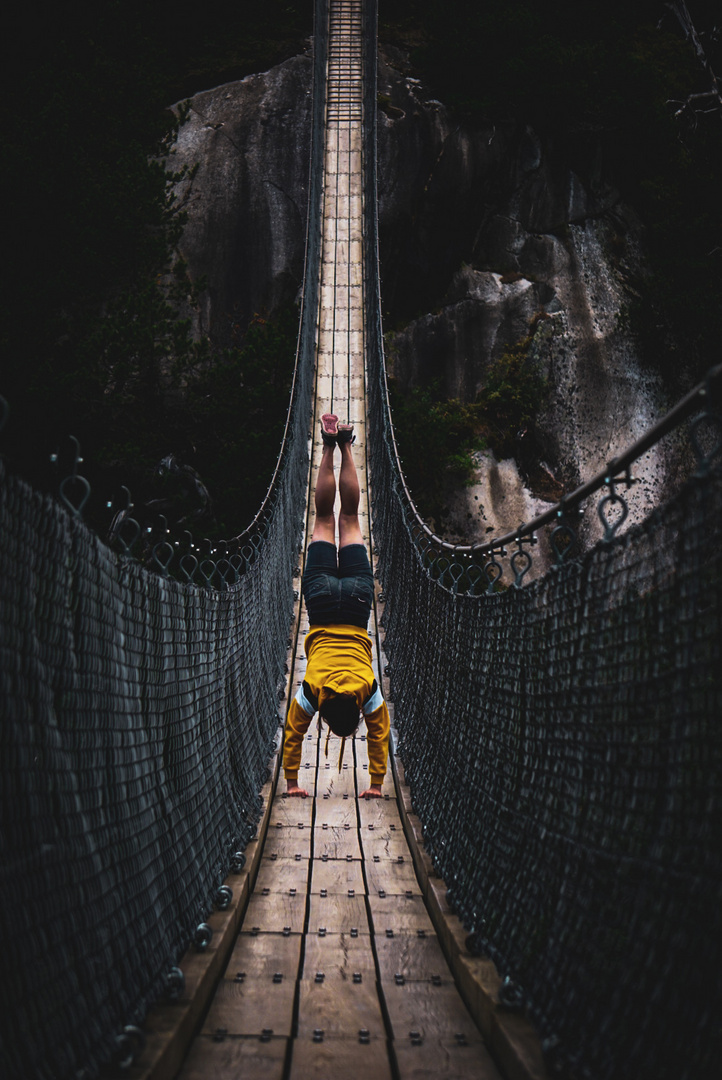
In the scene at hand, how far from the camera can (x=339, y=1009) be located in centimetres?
154

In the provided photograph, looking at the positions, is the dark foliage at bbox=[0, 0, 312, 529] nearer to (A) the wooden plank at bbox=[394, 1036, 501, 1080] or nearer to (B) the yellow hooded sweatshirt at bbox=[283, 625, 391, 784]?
(B) the yellow hooded sweatshirt at bbox=[283, 625, 391, 784]

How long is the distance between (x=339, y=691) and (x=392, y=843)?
47cm

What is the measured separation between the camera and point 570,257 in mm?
10336

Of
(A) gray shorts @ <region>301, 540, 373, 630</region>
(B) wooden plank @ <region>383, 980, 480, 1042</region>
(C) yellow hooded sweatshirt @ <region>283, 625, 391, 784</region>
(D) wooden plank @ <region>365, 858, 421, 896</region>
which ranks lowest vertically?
(B) wooden plank @ <region>383, 980, 480, 1042</region>

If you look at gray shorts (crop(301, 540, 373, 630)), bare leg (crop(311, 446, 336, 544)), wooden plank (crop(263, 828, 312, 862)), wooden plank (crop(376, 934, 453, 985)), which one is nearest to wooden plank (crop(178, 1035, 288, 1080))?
wooden plank (crop(376, 934, 453, 985))

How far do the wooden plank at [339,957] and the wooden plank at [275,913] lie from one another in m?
0.08

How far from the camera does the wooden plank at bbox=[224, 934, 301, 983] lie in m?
1.68

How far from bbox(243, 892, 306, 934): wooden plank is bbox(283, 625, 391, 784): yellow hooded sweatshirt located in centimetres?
62

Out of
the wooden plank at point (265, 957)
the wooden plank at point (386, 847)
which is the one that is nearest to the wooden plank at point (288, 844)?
the wooden plank at point (386, 847)

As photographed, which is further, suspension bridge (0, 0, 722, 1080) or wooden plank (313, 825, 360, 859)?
wooden plank (313, 825, 360, 859)

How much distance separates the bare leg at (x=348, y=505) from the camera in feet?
10.5

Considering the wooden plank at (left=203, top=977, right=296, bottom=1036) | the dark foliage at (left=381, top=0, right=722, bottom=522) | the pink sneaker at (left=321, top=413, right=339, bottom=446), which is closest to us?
the wooden plank at (left=203, top=977, right=296, bottom=1036)

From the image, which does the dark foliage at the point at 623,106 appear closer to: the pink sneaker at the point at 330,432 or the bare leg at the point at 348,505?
the pink sneaker at the point at 330,432

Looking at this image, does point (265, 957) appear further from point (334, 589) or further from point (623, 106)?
point (623, 106)
